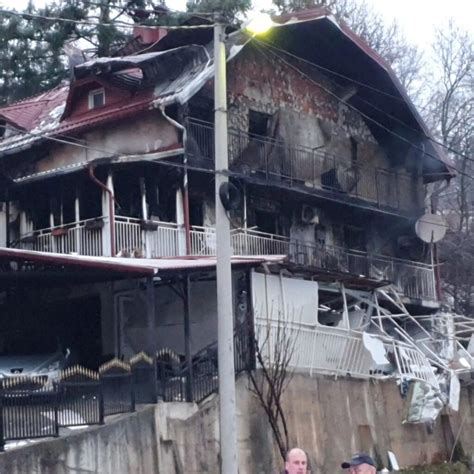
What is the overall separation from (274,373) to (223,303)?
8.23 metres

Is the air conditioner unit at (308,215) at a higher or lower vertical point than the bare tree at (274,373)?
higher

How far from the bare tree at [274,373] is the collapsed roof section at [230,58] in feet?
20.2

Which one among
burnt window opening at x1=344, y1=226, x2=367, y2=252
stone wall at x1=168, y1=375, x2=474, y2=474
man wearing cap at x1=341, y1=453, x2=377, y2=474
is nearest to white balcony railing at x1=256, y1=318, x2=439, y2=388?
stone wall at x1=168, y1=375, x2=474, y2=474

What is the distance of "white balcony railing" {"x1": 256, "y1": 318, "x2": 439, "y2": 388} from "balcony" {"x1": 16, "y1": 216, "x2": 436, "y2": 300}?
1775 millimetres

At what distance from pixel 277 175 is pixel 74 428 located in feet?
40.7

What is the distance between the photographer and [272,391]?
890 inches

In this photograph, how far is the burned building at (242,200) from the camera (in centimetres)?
2480

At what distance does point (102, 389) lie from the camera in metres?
19.5

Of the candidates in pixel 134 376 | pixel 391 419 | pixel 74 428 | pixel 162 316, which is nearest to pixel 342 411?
pixel 391 419

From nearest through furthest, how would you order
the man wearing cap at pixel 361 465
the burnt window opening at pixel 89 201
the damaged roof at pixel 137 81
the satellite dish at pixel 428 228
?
the man wearing cap at pixel 361 465 < the damaged roof at pixel 137 81 < the burnt window opening at pixel 89 201 < the satellite dish at pixel 428 228

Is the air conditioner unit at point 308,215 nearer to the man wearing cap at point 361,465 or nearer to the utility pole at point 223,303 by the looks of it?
the utility pole at point 223,303

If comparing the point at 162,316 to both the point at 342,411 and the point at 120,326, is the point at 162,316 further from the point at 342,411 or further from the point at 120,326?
the point at 342,411

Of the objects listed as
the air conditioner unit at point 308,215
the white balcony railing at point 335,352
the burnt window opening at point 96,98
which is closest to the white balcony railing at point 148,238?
the burnt window opening at point 96,98

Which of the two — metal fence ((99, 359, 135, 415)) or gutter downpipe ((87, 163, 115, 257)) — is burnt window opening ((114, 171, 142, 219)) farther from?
metal fence ((99, 359, 135, 415))
